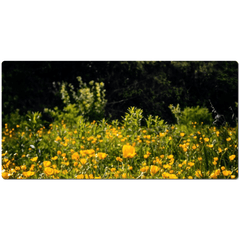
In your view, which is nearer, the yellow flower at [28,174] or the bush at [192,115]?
the yellow flower at [28,174]

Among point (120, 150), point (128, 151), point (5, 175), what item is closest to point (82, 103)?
point (120, 150)

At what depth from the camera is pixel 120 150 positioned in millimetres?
3398

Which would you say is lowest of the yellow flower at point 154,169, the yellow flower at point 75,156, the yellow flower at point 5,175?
the yellow flower at point 5,175

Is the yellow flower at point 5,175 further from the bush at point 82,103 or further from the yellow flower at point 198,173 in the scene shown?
the yellow flower at point 198,173

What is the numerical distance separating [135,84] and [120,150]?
0.97m

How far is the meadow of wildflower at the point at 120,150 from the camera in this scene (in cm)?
321

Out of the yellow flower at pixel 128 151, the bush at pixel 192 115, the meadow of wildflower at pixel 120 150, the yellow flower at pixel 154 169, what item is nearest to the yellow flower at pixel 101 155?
the meadow of wildflower at pixel 120 150

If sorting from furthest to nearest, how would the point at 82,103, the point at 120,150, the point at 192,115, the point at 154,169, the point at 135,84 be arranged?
the point at 82,103, the point at 135,84, the point at 192,115, the point at 120,150, the point at 154,169

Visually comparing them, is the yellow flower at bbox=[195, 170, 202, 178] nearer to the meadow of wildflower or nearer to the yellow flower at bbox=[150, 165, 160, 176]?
the meadow of wildflower

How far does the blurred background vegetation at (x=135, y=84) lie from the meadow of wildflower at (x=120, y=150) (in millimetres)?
177

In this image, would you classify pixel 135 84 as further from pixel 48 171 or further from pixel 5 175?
pixel 5 175
